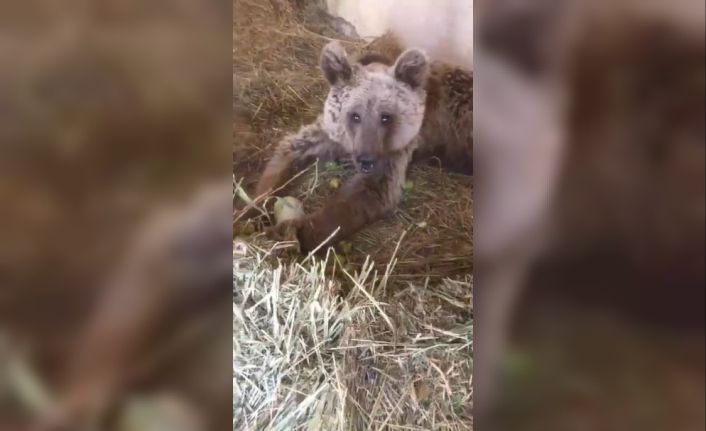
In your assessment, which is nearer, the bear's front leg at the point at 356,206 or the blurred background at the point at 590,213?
the blurred background at the point at 590,213

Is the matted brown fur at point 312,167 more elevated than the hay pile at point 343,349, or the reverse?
the matted brown fur at point 312,167

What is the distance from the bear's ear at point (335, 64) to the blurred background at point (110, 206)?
0.21 m

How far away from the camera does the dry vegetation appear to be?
4.56 feet

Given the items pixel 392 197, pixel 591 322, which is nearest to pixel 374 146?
pixel 392 197

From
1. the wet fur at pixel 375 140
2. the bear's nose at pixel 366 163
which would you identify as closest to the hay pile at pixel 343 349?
the wet fur at pixel 375 140

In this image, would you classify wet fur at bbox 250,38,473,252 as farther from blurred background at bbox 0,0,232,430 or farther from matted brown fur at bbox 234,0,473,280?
blurred background at bbox 0,0,232,430

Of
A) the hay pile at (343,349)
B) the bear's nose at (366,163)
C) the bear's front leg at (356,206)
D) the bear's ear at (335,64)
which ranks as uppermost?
the bear's ear at (335,64)

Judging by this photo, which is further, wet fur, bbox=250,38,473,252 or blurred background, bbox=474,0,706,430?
wet fur, bbox=250,38,473,252

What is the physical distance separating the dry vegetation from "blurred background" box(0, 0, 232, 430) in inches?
2.4

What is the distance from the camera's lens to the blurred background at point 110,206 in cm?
130

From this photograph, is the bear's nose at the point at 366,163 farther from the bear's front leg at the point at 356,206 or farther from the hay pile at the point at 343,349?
the hay pile at the point at 343,349

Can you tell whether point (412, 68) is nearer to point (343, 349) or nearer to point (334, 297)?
point (334, 297)

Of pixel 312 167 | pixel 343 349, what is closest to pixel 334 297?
pixel 343 349

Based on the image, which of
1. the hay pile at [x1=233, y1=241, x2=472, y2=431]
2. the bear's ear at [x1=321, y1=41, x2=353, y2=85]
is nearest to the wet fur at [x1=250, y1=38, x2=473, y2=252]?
the bear's ear at [x1=321, y1=41, x2=353, y2=85]
